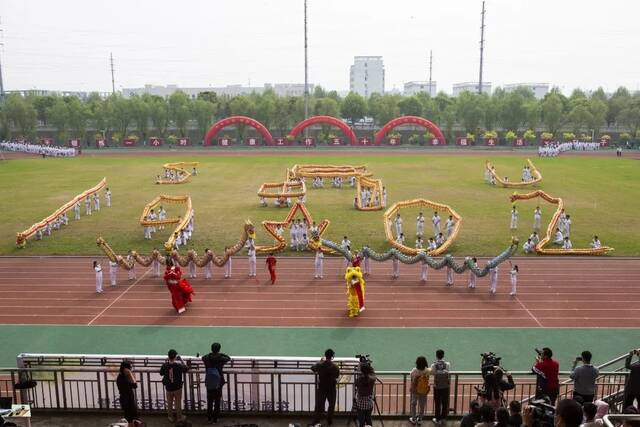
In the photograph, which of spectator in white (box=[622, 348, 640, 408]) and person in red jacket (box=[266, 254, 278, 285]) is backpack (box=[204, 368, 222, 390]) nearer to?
spectator in white (box=[622, 348, 640, 408])

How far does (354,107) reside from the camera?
88000 mm

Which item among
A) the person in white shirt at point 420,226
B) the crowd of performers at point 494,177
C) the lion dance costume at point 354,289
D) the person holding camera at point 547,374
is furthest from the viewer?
the crowd of performers at point 494,177

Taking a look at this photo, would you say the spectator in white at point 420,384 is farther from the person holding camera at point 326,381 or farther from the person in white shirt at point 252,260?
the person in white shirt at point 252,260

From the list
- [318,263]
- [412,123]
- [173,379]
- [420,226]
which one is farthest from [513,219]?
[412,123]

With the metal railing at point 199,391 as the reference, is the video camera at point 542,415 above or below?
above

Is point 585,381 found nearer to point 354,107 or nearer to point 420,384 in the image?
point 420,384

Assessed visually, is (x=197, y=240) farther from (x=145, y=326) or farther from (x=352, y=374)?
(x=352, y=374)

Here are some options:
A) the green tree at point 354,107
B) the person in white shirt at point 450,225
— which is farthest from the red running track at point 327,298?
the green tree at point 354,107

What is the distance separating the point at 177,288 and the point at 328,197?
1972 cm

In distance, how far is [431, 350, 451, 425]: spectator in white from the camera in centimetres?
832

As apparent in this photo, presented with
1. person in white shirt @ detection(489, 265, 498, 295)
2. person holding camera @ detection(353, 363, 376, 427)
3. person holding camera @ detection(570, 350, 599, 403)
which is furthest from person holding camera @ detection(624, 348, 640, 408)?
person in white shirt @ detection(489, 265, 498, 295)

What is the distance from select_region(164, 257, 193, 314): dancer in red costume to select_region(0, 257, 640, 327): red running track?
29 centimetres

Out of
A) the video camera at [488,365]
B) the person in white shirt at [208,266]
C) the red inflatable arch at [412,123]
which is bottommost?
the person in white shirt at [208,266]

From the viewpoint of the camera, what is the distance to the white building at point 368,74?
622ft
